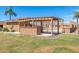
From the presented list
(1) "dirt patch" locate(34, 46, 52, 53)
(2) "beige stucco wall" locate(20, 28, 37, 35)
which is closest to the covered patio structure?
(2) "beige stucco wall" locate(20, 28, 37, 35)

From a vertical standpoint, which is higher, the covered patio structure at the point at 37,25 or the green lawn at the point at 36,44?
the covered patio structure at the point at 37,25

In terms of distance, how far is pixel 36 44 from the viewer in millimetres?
5895

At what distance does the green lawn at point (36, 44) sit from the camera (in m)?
5.87

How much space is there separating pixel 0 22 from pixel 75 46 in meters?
1.06

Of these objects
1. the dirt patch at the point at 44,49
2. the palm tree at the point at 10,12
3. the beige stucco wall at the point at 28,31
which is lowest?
the dirt patch at the point at 44,49

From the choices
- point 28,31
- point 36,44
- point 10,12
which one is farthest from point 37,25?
point 10,12

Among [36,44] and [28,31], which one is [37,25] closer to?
[28,31]

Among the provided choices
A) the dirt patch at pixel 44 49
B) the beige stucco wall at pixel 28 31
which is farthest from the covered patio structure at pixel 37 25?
the dirt patch at pixel 44 49

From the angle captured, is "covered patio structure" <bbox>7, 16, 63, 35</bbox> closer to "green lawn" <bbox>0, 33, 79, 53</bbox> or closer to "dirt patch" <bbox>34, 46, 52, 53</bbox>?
"green lawn" <bbox>0, 33, 79, 53</bbox>

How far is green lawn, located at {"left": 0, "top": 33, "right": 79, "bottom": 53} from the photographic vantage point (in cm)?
587

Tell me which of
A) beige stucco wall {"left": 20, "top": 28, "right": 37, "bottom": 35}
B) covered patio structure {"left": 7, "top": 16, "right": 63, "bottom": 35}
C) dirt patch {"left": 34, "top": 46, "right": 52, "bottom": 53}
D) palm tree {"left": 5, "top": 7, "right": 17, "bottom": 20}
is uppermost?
palm tree {"left": 5, "top": 7, "right": 17, "bottom": 20}

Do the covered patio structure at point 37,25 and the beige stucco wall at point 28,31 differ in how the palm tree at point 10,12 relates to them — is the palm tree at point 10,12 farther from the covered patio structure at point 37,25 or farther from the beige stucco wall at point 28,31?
the beige stucco wall at point 28,31

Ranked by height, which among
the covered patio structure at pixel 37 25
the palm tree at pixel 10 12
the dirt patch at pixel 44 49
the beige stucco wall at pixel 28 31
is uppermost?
the palm tree at pixel 10 12
